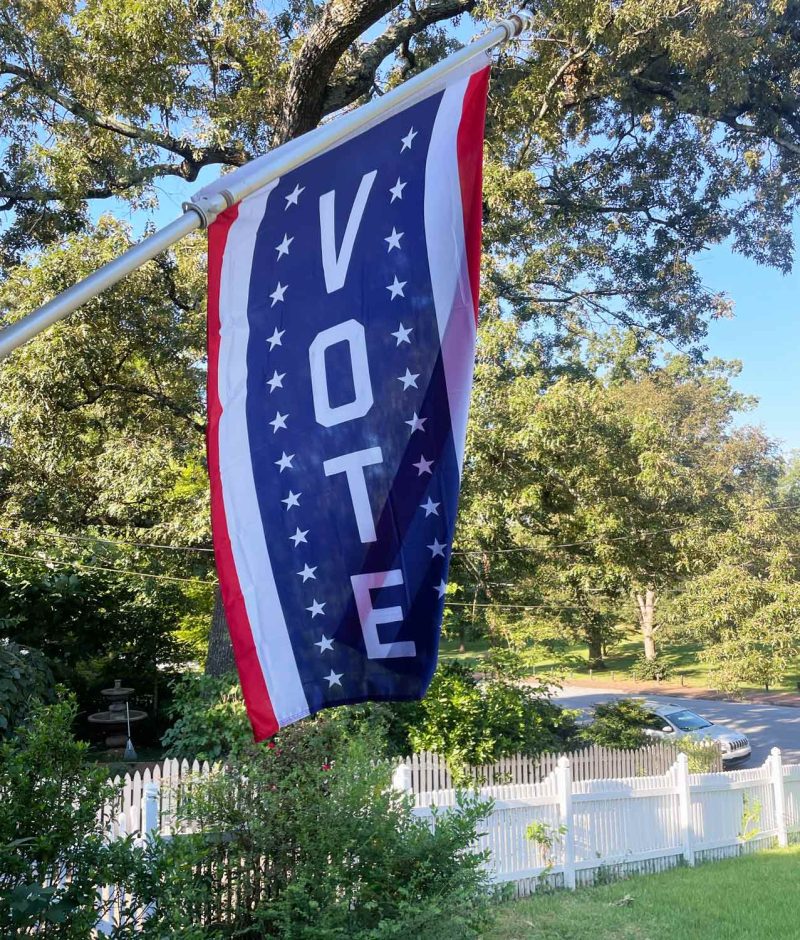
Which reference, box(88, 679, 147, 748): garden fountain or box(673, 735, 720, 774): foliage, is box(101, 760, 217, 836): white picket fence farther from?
box(88, 679, 147, 748): garden fountain

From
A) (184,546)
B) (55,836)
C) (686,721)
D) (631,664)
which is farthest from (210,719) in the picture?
(631,664)

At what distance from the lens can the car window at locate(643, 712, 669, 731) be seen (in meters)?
19.7

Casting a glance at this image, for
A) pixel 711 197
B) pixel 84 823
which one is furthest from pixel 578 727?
pixel 84 823

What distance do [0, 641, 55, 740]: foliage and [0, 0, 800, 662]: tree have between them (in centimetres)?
234

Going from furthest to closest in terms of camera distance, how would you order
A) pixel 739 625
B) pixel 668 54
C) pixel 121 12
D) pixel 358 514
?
1. pixel 739 625
2. pixel 668 54
3. pixel 121 12
4. pixel 358 514

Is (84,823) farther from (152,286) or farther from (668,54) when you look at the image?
(668,54)

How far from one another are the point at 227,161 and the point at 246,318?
13276 millimetres

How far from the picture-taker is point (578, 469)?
687 inches

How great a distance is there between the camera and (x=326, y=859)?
5508 millimetres

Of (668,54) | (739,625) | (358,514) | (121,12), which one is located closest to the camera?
(358,514)

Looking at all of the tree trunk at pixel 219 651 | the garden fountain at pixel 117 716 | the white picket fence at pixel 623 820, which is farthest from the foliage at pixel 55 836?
the garden fountain at pixel 117 716

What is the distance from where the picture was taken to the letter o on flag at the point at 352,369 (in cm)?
340

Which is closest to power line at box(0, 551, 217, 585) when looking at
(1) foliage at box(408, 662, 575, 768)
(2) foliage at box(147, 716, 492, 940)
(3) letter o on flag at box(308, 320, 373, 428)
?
(1) foliage at box(408, 662, 575, 768)

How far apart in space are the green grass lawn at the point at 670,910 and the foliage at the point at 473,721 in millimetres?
3125
